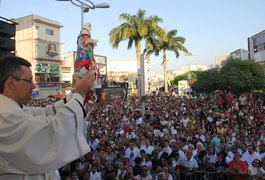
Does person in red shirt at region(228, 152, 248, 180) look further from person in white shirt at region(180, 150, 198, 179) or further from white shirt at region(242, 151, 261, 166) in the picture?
person in white shirt at region(180, 150, 198, 179)

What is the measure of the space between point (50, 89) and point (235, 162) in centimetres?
4598

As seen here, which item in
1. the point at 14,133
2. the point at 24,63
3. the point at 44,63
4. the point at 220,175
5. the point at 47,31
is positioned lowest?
the point at 220,175

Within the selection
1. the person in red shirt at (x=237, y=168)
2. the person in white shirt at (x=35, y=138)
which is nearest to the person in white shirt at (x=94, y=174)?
the person in red shirt at (x=237, y=168)

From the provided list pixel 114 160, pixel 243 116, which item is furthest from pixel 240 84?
pixel 114 160

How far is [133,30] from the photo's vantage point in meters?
34.3

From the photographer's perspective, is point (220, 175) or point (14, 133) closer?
point (14, 133)

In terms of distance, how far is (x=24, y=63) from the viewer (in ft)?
7.28

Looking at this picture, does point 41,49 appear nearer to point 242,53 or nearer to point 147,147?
point 242,53

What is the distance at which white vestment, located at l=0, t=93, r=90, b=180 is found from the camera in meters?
1.95

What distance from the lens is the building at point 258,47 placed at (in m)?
48.5

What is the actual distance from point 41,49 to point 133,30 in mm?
21385

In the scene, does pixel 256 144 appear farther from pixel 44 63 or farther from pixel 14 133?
pixel 44 63

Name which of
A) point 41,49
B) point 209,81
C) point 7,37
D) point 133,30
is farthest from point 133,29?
point 7,37

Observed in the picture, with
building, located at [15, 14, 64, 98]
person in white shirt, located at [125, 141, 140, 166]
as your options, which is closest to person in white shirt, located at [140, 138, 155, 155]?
person in white shirt, located at [125, 141, 140, 166]
